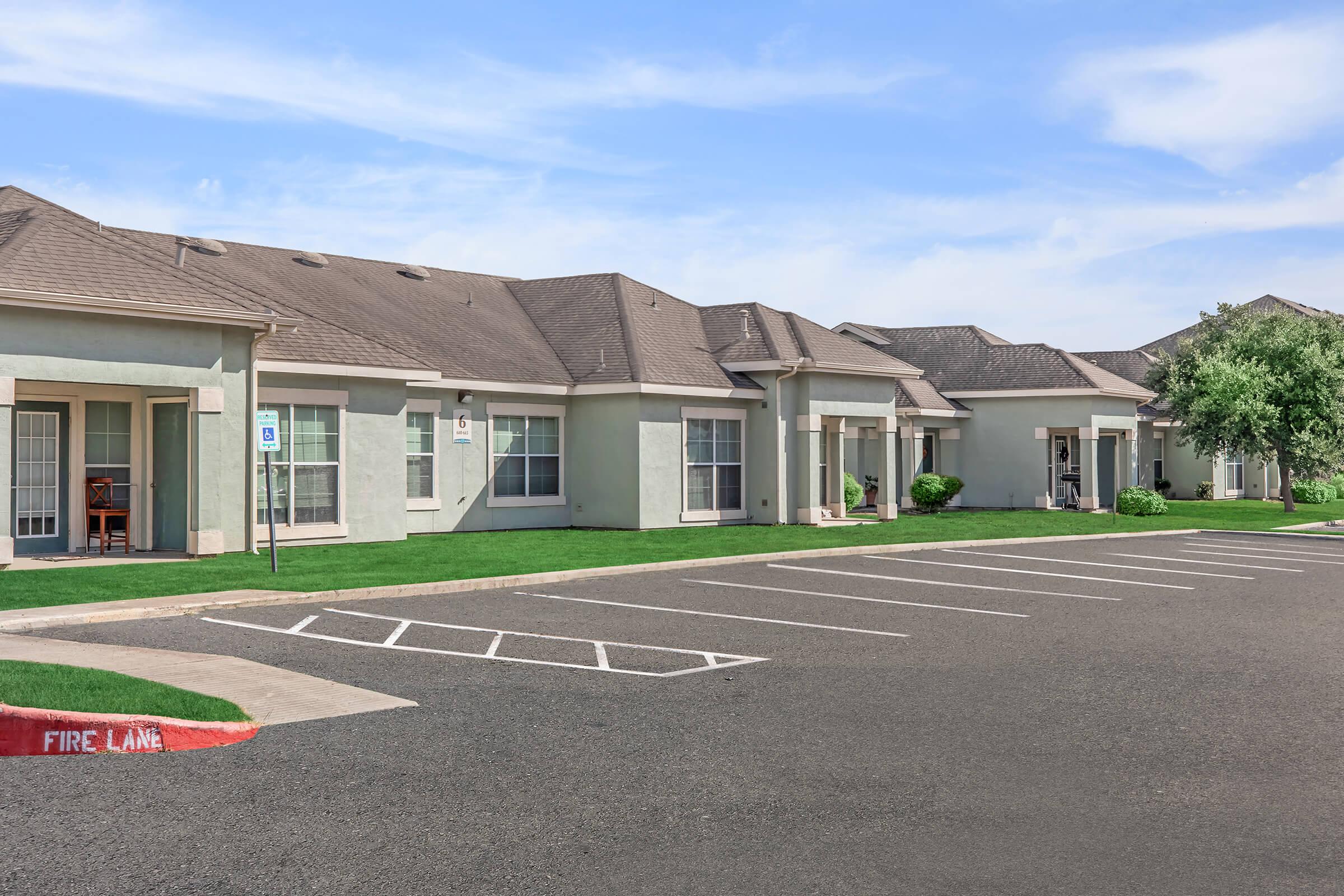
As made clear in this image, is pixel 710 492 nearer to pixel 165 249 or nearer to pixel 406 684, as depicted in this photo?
pixel 165 249

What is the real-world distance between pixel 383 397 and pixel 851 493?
554 inches

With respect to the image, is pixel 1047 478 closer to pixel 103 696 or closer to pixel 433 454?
pixel 433 454

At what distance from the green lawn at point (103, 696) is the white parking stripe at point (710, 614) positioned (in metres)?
6.34

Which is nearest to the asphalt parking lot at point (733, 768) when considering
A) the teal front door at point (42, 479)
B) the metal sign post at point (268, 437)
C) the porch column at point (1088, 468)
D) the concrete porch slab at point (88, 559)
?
the metal sign post at point (268, 437)

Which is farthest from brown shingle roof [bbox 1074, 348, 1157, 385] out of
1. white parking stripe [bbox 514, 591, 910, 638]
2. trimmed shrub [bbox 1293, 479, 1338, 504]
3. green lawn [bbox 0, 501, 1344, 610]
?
white parking stripe [bbox 514, 591, 910, 638]

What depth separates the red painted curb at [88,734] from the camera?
7.94 meters

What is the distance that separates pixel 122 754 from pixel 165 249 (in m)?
19.3

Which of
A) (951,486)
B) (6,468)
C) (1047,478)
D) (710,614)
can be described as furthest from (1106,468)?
(6,468)

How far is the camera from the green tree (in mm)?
37719

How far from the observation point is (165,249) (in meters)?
24.9

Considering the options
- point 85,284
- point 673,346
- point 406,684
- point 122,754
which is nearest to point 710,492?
point 673,346

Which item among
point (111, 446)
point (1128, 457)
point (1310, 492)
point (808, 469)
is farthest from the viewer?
point (1310, 492)

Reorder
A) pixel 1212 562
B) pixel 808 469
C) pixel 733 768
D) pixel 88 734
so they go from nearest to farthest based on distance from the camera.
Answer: pixel 733 768
pixel 88 734
pixel 1212 562
pixel 808 469

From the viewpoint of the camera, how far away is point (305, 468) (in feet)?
70.9
